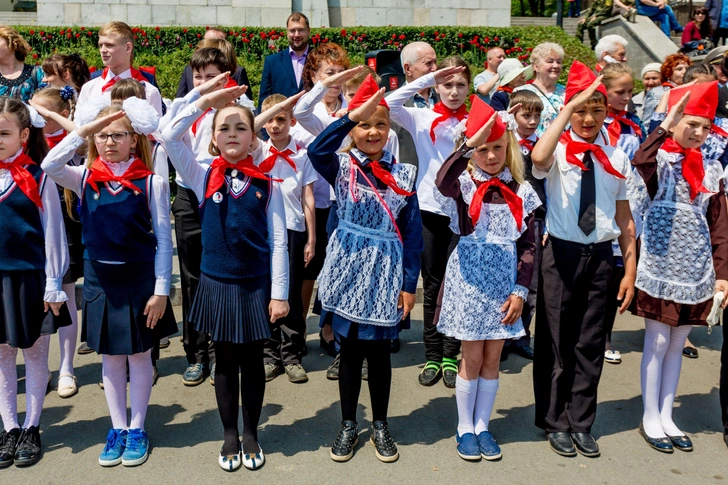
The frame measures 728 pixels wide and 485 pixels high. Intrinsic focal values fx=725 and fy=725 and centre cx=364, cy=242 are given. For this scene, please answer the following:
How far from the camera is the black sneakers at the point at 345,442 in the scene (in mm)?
4031

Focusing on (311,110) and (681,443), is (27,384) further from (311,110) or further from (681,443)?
(681,443)

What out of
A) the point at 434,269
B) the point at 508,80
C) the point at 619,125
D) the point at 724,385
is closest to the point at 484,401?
the point at 434,269

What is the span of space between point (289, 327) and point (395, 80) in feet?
10.9

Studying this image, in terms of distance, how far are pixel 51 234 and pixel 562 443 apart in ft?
10.3

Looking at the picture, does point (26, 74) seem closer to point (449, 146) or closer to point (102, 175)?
point (102, 175)

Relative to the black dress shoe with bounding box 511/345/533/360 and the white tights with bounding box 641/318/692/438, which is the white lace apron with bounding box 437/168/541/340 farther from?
the black dress shoe with bounding box 511/345/533/360

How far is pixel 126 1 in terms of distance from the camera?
14.2 metres

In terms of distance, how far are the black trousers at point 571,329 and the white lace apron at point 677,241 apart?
0.36 metres

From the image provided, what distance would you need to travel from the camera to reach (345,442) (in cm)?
407

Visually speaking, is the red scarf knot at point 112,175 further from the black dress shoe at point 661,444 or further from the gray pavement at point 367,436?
the black dress shoe at point 661,444

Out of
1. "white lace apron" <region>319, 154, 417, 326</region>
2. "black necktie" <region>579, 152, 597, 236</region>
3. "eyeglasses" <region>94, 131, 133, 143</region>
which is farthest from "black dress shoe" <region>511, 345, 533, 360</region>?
"eyeglasses" <region>94, 131, 133, 143</region>

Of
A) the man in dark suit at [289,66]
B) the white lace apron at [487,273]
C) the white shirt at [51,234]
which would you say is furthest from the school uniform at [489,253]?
the man in dark suit at [289,66]

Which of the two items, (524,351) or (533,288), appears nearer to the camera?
(533,288)

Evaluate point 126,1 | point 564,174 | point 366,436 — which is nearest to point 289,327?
point 366,436
